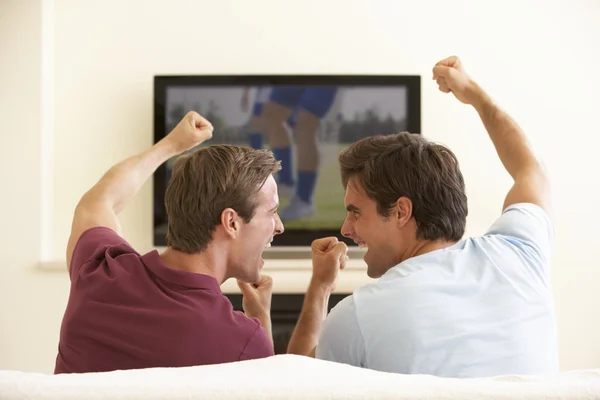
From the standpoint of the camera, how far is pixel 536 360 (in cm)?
135

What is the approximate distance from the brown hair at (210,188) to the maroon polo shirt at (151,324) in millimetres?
157

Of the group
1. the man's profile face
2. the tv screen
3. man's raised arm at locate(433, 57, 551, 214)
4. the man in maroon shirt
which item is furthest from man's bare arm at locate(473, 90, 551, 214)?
the tv screen

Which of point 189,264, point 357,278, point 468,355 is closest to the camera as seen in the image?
point 468,355

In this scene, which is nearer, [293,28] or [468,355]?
[468,355]

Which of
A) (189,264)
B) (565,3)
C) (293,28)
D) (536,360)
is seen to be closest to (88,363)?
(189,264)

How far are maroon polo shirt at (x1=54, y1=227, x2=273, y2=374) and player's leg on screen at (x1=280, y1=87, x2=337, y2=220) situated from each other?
11.0 feet

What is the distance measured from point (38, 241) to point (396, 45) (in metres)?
2.34

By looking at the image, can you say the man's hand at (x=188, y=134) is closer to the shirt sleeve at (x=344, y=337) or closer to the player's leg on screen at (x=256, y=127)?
the shirt sleeve at (x=344, y=337)

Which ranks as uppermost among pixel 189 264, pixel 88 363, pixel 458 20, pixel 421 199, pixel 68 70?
pixel 458 20

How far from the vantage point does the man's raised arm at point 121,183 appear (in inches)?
70.0

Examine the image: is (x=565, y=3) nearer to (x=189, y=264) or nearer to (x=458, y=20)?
(x=458, y=20)

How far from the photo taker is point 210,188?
5.03ft

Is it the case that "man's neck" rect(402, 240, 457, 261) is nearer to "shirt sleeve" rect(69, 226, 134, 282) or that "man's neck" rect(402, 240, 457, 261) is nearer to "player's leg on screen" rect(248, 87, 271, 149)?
"shirt sleeve" rect(69, 226, 134, 282)

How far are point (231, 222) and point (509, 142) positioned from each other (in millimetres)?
681
